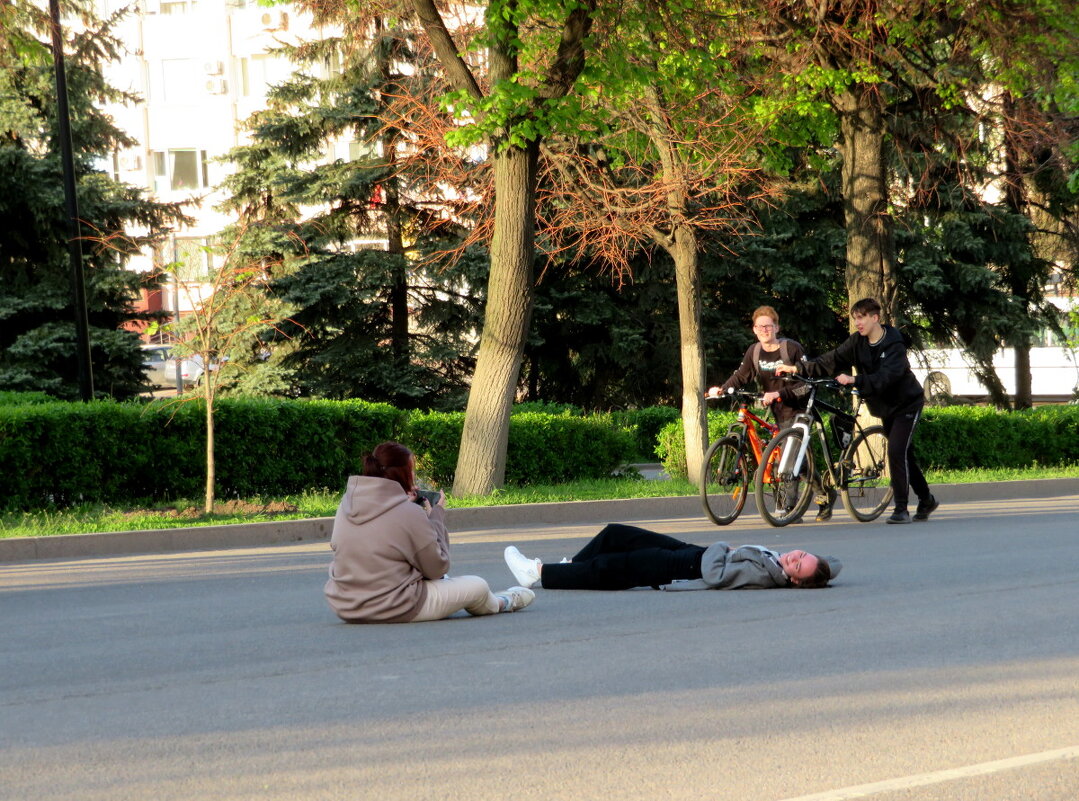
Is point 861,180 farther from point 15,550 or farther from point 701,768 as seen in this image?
point 701,768

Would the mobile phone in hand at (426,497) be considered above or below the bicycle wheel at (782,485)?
above

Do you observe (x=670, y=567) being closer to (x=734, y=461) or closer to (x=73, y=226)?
(x=734, y=461)

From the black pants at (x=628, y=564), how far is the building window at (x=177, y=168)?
56.1 m

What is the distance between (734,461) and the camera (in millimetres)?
13289

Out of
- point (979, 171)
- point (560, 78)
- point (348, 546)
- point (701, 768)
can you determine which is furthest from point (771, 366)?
point (979, 171)

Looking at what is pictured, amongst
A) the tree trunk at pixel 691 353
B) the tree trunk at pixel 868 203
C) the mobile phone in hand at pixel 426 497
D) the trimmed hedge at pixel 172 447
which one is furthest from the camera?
the tree trunk at pixel 868 203

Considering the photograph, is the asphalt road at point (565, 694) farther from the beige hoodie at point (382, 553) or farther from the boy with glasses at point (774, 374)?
the boy with glasses at point (774, 374)

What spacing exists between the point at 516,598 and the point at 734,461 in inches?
202

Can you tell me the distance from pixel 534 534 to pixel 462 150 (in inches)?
394

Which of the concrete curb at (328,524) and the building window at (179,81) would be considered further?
the building window at (179,81)

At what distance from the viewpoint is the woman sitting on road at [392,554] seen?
7801 millimetres

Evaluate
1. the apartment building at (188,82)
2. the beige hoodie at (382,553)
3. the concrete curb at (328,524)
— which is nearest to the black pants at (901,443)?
the concrete curb at (328,524)

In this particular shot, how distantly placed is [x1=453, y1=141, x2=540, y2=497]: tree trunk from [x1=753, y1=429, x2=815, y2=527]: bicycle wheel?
454 cm

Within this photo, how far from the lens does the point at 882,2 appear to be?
18469 millimetres
